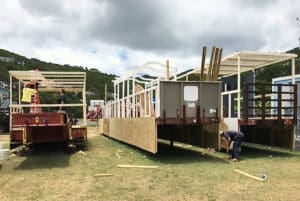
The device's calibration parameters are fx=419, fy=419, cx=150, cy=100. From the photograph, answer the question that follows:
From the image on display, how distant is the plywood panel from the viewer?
444 inches

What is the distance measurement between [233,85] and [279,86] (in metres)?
6.89

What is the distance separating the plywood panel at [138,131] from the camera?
37.0 feet

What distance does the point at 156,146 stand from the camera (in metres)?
10.9

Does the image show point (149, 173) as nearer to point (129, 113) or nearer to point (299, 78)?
point (129, 113)

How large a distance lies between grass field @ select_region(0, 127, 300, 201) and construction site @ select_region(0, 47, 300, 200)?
2 centimetres

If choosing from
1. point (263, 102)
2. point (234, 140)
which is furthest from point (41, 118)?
point (263, 102)

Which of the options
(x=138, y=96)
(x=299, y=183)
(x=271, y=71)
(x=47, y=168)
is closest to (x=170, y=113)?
(x=138, y=96)

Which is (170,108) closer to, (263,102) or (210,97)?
(210,97)

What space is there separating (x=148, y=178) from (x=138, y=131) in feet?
14.8

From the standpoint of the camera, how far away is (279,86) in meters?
12.6

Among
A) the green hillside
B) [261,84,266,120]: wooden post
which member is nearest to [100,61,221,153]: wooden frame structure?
[261,84,266,120]: wooden post

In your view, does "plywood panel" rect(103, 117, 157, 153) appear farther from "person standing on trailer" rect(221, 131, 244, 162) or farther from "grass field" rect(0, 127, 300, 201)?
"person standing on trailer" rect(221, 131, 244, 162)

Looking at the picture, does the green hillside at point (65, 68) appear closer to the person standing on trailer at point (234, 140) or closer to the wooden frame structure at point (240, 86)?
the wooden frame structure at point (240, 86)

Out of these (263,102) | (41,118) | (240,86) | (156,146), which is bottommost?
(156,146)
